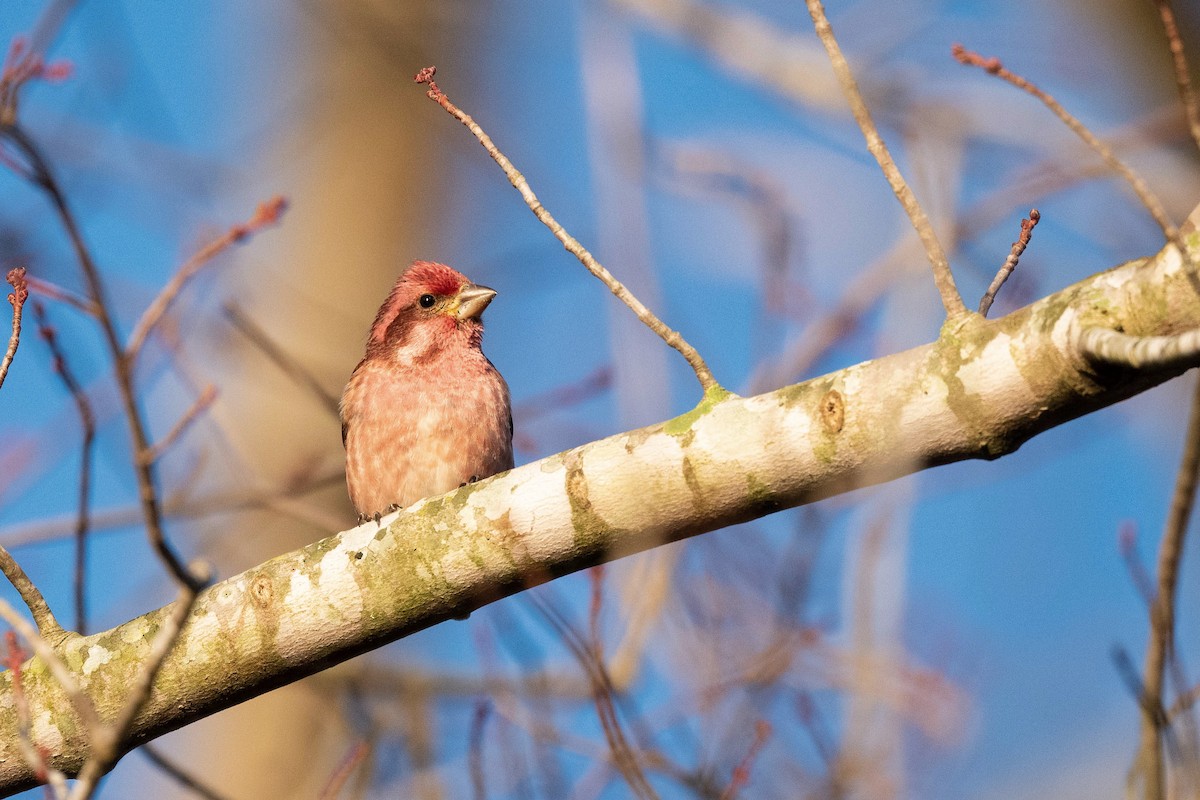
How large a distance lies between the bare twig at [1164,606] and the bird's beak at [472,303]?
13.6 ft

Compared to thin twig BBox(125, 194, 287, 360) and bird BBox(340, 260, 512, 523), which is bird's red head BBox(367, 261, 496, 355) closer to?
bird BBox(340, 260, 512, 523)

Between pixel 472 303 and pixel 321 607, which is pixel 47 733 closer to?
pixel 321 607

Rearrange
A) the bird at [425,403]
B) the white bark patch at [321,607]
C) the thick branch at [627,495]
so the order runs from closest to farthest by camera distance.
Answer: the thick branch at [627,495], the white bark patch at [321,607], the bird at [425,403]

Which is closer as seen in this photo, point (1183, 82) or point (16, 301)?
point (1183, 82)

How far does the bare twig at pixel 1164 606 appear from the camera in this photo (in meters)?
2.61

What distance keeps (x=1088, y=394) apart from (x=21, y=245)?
18.9 feet

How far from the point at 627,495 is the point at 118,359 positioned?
5.23ft

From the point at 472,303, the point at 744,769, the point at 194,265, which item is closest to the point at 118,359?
the point at 194,265

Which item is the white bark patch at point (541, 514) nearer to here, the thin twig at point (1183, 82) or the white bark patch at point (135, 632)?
the white bark patch at point (135, 632)

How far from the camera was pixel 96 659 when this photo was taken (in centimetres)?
409

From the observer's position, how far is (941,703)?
7008 millimetres

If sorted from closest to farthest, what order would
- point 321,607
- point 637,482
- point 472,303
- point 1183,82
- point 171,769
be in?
1. point 1183,82
2. point 171,769
3. point 637,482
4. point 321,607
5. point 472,303

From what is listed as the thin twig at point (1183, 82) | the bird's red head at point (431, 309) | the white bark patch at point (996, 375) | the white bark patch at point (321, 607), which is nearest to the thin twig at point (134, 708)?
the white bark patch at point (321, 607)

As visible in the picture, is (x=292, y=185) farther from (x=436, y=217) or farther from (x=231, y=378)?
(x=231, y=378)
